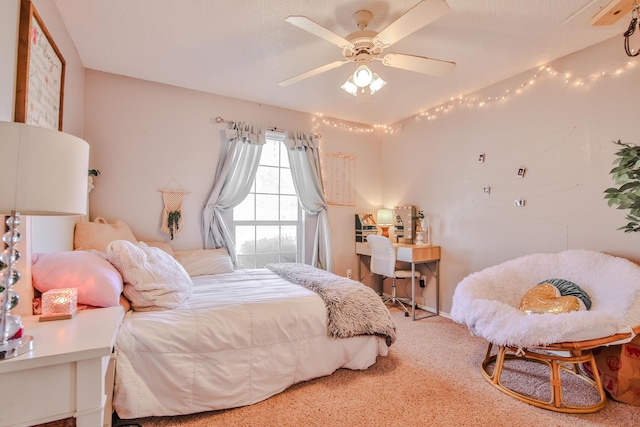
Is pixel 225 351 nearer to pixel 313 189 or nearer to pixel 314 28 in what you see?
pixel 314 28

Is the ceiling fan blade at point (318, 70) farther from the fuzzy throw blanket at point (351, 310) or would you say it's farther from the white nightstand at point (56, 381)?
the white nightstand at point (56, 381)

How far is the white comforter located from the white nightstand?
62 centimetres

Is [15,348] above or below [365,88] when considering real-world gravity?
below

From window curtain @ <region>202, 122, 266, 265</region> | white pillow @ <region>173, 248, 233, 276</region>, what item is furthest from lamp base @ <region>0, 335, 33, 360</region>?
window curtain @ <region>202, 122, 266, 265</region>

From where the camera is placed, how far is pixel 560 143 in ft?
8.39

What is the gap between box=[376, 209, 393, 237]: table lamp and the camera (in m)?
4.00

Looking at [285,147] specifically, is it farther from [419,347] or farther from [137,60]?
[419,347]

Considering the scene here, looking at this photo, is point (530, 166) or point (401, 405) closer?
point (401, 405)

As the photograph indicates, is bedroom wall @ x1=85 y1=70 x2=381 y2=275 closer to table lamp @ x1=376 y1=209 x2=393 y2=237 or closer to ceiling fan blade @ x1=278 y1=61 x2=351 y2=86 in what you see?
ceiling fan blade @ x1=278 y1=61 x2=351 y2=86

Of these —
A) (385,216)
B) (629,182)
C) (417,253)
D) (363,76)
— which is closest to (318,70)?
(363,76)

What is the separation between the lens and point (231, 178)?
11.0 ft

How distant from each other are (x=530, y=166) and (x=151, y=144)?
3.57 m

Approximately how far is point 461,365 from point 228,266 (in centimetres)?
217

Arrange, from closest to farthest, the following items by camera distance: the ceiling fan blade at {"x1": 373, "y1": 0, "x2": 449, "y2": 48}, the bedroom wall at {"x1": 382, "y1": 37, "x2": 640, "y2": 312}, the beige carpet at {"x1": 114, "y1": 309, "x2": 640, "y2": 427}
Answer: the ceiling fan blade at {"x1": 373, "y1": 0, "x2": 449, "y2": 48} < the beige carpet at {"x1": 114, "y1": 309, "x2": 640, "y2": 427} < the bedroom wall at {"x1": 382, "y1": 37, "x2": 640, "y2": 312}
